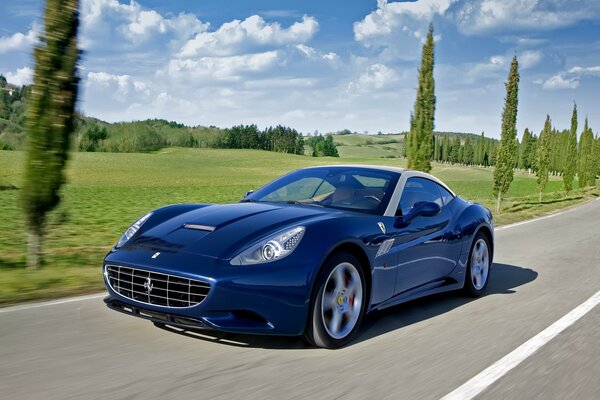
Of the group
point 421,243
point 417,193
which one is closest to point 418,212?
point 421,243

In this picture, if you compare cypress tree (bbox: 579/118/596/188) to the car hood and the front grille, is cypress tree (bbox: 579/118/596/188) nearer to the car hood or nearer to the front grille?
the car hood

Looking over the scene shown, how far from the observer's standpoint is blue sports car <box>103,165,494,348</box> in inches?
175

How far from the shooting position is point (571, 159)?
59.0 metres

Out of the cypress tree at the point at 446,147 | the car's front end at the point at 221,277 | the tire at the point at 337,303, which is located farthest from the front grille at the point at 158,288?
the cypress tree at the point at 446,147

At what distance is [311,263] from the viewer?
464cm

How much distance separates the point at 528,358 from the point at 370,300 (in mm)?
1233

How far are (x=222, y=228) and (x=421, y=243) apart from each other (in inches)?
77.4

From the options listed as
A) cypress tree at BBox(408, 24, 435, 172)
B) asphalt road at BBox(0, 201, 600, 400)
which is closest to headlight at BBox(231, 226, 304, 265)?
asphalt road at BBox(0, 201, 600, 400)

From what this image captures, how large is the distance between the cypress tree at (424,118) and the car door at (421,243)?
17.5m

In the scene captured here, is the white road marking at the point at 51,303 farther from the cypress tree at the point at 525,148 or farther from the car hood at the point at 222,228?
the cypress tree at the point at 525,148

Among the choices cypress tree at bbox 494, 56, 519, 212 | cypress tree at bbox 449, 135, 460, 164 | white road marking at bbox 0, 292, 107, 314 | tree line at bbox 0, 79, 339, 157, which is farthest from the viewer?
cypress tree at bbox 449, 135, 460, 164

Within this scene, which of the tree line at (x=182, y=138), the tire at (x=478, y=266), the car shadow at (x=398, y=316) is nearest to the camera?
the car shadow at (x=398, y=316)

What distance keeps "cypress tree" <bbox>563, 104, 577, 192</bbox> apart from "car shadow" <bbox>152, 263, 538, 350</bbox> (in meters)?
52.2

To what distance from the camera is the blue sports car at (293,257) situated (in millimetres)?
4438
